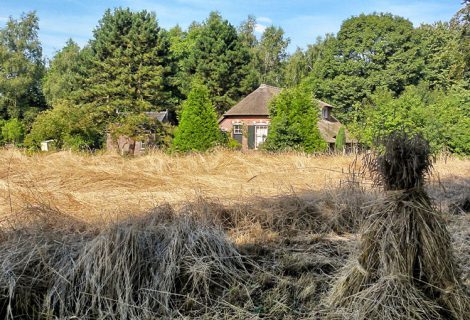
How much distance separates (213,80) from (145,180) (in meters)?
22.4

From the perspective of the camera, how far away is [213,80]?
27.6m

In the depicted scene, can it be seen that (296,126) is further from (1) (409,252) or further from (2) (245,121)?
(1) (409,252)

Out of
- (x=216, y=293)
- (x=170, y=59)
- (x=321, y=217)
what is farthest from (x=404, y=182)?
(x=170, y=59)

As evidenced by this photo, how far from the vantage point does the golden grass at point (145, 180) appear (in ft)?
13.3

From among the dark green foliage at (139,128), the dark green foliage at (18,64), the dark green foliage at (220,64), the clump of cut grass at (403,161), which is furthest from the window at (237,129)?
the clump of cut grass at (403,161)

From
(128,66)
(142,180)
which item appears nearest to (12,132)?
(128,66)

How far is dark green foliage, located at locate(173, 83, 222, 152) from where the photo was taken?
1387 centimetres

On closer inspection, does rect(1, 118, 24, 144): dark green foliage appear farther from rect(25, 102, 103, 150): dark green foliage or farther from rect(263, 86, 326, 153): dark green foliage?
rect(263, 86, 326, 153): dark green foliage

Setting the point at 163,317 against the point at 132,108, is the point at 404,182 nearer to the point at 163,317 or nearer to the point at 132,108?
the point at 163,317

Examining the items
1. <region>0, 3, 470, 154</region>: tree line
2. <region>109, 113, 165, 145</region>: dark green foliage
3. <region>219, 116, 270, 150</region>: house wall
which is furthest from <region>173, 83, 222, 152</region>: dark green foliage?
<region>219, 116, 270, 150</region>: house wall

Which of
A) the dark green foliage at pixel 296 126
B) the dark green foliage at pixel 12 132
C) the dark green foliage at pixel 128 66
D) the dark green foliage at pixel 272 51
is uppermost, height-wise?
the dark green foliage at pixel 272 51

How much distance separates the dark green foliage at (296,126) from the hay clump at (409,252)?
36.9 feet

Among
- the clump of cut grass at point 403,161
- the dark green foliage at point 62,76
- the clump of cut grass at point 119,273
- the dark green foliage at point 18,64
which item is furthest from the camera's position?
the dark green foliage at point 62,76

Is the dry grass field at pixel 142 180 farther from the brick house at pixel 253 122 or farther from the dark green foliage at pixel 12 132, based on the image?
the dark green foliage at pixel 12 132
